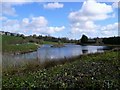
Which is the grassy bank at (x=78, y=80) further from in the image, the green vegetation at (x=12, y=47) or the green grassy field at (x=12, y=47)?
the green vegetation at (x=12, y=47)

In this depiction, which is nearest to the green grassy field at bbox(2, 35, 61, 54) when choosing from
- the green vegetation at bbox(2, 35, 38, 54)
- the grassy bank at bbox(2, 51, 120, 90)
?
the green vegetation at bbox(2, 35, 38, 54)

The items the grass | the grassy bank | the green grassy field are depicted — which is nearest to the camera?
the grassy bank

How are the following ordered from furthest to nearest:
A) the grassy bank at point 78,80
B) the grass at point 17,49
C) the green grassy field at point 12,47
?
the grass at point 17,49
the green grassy field at point 12,47
the grassy bank at point 78,80

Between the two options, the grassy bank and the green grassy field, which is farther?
the green grassy field

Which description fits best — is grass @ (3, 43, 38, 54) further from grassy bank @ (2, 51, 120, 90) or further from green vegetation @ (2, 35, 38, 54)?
grassy bank @ (2, 51, 120, 90)

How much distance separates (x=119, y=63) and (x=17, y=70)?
15.5ft

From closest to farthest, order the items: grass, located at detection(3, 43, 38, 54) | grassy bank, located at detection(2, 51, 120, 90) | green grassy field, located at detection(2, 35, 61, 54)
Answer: grassy bank, located at detection(2, 51, 120, 90)
green grassy field, located at detection(2, 35, 61, 54)
grass, located at detection(3, 43, 38, 54)

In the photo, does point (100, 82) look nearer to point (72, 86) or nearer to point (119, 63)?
point (72, 86)

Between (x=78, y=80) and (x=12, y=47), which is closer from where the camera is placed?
(x=78, y=80)

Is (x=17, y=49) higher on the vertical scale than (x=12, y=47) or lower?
lower

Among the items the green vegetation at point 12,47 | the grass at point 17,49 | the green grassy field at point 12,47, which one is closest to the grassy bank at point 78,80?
the green grassy field at point 12,47

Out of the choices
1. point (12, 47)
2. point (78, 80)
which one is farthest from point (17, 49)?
point (78, 80)

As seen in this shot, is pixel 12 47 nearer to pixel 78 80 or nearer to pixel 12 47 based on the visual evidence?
pixel 12 47

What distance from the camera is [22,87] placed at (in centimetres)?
762
